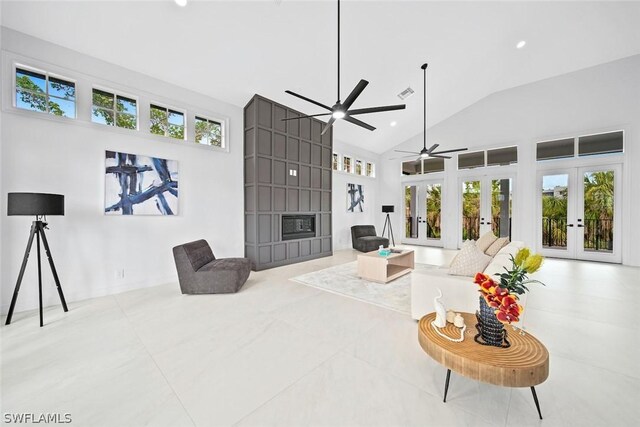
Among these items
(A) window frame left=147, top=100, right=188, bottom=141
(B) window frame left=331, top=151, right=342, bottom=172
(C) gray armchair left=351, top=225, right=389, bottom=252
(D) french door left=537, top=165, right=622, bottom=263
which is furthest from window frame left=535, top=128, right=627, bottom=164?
(A) window frame left=147, top=100, right=188, bottom=141

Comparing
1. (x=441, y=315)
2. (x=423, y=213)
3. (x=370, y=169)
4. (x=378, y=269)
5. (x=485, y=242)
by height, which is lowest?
(x=378, y=269)

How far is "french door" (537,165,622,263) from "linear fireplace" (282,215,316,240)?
617 centimetres

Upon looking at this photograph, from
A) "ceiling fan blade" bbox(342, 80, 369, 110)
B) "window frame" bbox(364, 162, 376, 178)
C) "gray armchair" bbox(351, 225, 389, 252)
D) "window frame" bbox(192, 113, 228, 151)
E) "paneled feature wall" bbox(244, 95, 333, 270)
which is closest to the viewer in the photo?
"ceiling fan blade" bbox(342, 80, 369, 110)

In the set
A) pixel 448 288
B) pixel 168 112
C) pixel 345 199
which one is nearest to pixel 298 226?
pixel 345 199

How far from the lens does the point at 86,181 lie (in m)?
3.66

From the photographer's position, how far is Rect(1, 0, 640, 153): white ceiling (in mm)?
3365

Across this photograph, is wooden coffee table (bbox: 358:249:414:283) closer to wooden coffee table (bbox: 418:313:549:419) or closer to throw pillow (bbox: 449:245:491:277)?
throw pillow (bbox: 449:245:491:277)

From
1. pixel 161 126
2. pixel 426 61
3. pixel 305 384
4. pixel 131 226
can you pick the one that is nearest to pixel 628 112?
pixel 426 61

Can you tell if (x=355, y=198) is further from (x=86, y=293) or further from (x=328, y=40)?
(x=86, y=293)

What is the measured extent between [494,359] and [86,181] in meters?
5.15

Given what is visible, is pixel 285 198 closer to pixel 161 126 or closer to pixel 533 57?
pixel 161 126

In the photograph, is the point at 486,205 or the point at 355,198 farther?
the point at 355,198

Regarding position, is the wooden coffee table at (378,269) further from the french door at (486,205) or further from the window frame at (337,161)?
the french door at (486,205)

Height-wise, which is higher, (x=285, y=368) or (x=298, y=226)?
(x=298, y=226)
